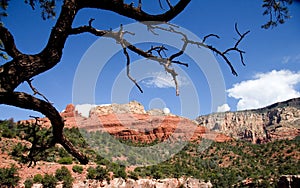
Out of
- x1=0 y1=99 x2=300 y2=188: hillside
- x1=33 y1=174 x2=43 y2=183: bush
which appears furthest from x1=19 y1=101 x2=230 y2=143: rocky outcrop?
x1=33 y1=174 x2=43 y2=183: bush

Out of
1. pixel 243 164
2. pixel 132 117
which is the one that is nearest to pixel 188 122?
pixel 132 117

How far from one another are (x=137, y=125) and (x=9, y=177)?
62841 mm

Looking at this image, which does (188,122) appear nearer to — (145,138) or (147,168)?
(145,138)

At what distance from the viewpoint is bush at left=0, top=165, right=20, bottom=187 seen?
22347 mm

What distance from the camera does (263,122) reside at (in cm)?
13700

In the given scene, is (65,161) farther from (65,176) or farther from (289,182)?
(289,182)

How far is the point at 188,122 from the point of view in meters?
87.8

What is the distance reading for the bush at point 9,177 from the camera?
22.3 m

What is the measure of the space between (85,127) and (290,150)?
45245mm

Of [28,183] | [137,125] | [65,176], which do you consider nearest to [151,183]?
[65,176]

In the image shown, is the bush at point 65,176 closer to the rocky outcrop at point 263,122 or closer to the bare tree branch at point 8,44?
the bare tree branch at point 8,44

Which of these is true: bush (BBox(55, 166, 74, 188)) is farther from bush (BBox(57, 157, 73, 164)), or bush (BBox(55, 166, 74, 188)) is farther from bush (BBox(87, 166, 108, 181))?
bush (BBox(57, 157, 73, 164))

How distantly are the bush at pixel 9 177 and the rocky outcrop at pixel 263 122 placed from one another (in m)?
87.6

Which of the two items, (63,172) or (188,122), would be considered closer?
(63,172)
